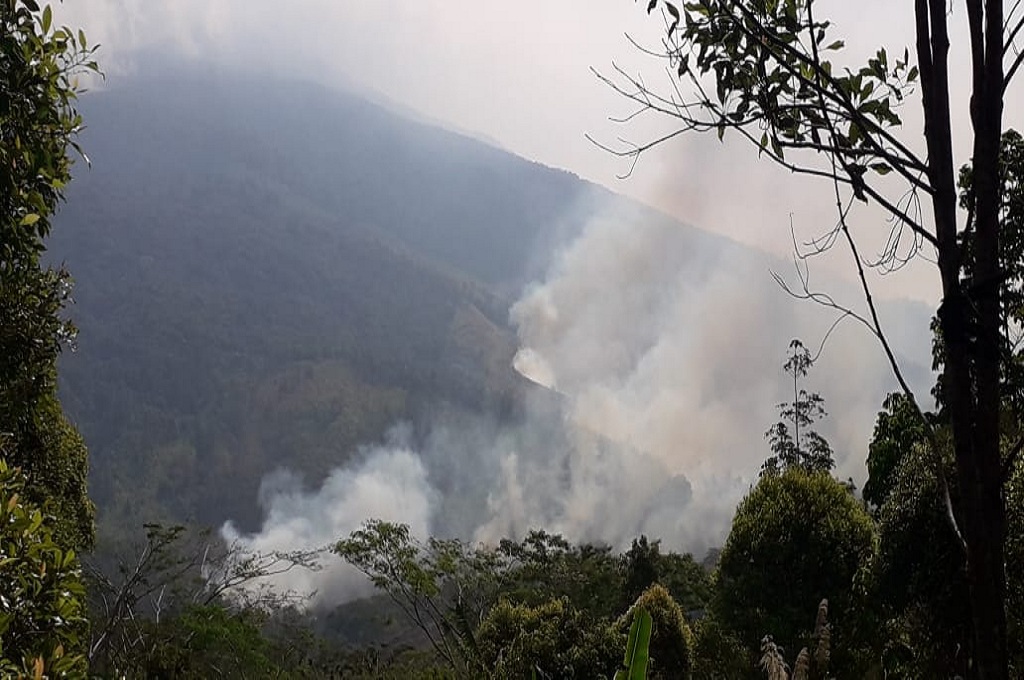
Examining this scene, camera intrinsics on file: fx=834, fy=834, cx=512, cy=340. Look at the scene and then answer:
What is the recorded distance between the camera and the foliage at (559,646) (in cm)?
859

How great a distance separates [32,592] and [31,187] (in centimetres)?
134

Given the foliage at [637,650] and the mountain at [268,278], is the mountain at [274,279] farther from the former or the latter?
the foliage at [637,650]

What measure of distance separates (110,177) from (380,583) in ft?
397

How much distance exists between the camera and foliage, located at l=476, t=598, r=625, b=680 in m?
8.59

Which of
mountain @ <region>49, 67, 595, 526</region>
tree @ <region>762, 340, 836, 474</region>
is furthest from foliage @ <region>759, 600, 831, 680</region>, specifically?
mountain @ <region>49, 67, 595, 526</region>

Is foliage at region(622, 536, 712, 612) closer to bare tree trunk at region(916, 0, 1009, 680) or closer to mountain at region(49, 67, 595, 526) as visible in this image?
bare tree trunk at region(916, 0, 1009, 680)

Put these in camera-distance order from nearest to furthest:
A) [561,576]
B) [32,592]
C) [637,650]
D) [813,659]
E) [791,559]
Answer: [637,650] < [32,592] < [813,659] < [791,559] < [561,576]

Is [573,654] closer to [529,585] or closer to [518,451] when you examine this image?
[529,585]

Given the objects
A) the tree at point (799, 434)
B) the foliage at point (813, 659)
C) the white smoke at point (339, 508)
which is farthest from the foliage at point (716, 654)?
the white smoke at point (339, 508)

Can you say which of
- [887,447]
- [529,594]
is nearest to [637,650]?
[887,447]

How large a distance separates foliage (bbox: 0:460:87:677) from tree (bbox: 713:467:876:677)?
988 cm

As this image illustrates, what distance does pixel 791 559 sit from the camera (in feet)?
35.5

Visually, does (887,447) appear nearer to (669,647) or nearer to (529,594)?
(669,647)

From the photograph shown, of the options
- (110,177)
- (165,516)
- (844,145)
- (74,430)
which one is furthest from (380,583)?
(110,177)
